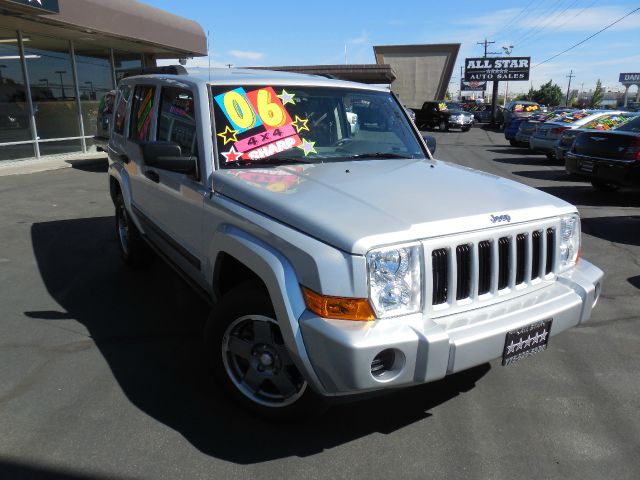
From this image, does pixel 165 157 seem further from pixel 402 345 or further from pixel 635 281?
pixel 635 281

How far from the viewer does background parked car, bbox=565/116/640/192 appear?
9031 mm

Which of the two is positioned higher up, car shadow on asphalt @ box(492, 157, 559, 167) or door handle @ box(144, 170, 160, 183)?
door handle @ box(144, 170, 160, 183)

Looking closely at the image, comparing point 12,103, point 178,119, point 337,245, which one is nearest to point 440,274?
point 337,245

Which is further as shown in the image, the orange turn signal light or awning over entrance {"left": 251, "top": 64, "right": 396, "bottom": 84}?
awning over entrance {"left": 251, "top": 64, "right": 396, "bottom": 84}

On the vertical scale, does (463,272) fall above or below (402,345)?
above

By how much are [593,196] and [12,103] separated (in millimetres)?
13378

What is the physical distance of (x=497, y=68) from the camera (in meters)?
51.6

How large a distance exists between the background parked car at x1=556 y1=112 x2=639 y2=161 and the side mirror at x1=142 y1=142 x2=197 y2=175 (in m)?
11.4

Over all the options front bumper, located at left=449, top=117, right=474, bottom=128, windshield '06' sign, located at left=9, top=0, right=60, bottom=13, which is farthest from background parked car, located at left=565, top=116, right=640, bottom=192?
front bumper, located at left=449, top=117, right=474, bottom=128

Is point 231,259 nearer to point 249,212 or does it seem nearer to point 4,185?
point 249,212

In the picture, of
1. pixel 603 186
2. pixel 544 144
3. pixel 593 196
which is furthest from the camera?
pixel 544 144

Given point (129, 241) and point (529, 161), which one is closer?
point (129, 241)

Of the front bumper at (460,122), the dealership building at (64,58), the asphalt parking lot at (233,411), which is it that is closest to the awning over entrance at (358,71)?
the front bumper at (460,122)

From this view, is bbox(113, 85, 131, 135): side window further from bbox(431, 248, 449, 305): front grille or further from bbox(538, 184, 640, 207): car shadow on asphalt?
bbox(538, 184, 640, 207): car shadow on asphalt
